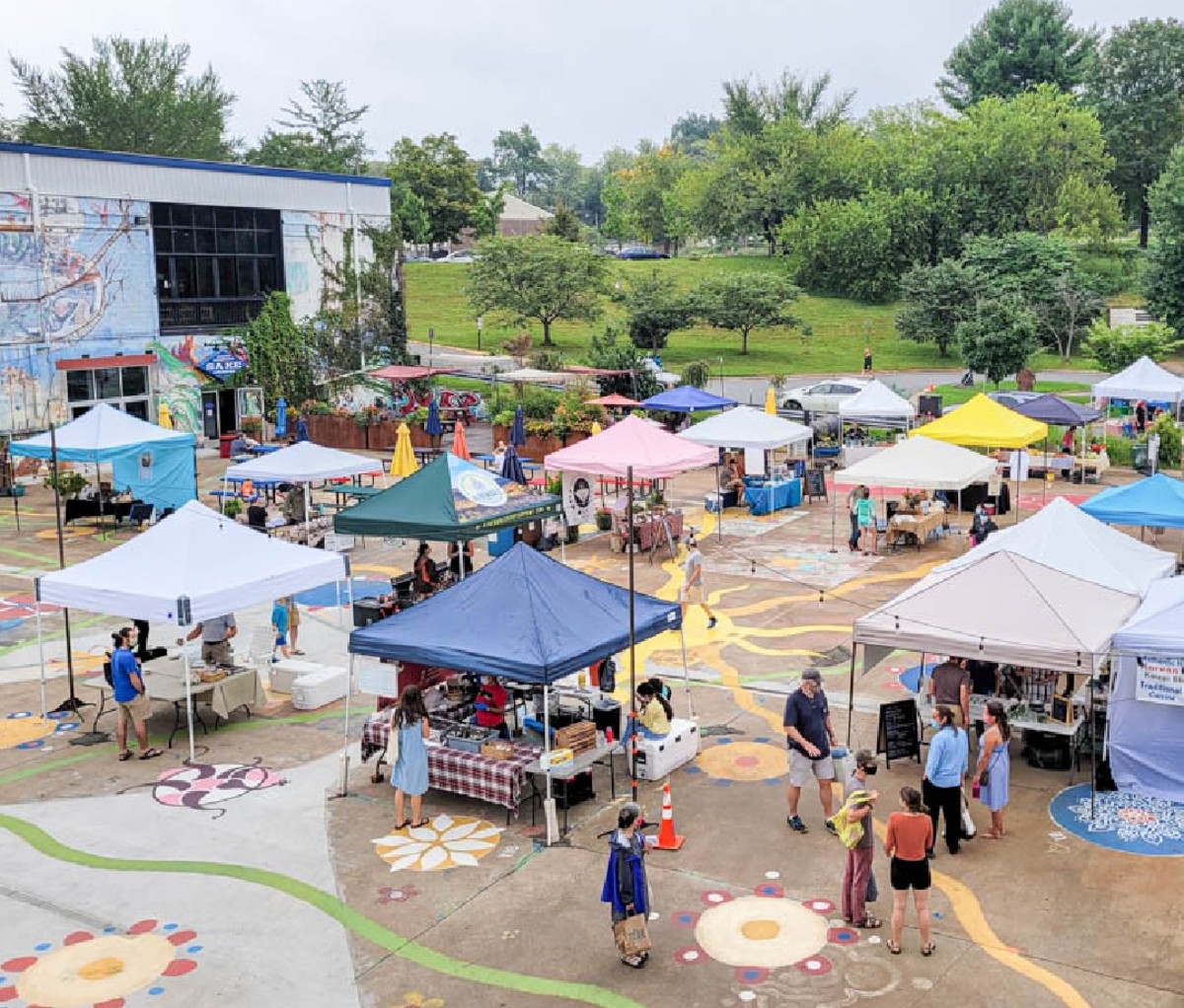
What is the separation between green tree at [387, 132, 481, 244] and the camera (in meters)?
84.3

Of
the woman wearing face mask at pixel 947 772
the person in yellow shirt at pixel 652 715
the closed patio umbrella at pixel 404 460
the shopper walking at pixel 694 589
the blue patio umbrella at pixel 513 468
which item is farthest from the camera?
the closed patio umbrella at pixel 404 460

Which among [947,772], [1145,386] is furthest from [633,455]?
[1145,386]

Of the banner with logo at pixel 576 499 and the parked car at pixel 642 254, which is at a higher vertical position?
the parked car at pixel 642 254

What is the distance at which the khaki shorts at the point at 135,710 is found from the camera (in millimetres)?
13773

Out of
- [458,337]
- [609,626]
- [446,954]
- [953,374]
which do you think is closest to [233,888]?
[446,954]

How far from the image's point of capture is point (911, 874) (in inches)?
365

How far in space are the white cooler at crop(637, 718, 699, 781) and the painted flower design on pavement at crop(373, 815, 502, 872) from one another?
6.05 ft

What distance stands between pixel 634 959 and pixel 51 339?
31015 millimetres

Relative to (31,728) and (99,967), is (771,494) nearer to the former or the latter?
(31,728)

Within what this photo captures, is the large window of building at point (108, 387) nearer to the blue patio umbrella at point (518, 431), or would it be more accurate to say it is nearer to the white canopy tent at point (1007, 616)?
the blue patio umbrella at point (518, 431)

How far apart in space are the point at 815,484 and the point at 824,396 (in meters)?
12.9

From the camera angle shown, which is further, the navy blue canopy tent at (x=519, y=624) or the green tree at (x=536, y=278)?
the green tree at (x=536, y=278)

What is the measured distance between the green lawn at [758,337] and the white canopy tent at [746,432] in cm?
3025

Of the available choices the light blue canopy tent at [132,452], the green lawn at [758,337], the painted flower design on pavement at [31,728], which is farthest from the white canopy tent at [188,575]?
the green lawn at [758,337]
